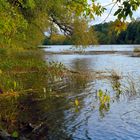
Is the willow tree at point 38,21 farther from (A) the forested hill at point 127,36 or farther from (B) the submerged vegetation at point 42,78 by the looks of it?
(A) the forested hill at point 127,36

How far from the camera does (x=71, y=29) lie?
2988 cm

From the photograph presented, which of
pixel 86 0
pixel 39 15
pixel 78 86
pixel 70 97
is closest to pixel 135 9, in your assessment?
pixel 86 0

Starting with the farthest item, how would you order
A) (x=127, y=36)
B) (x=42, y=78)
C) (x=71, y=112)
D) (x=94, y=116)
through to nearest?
(x=127, y=36)
(x=42, y=78)
(x=71, y=112)
(x=94, y=116)

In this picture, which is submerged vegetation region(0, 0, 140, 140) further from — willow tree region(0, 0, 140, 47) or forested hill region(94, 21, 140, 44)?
forested hill region(94, 21, 140, 44)

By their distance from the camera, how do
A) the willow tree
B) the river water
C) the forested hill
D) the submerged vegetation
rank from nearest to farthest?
1. the submerged vegetation
2. the river water
3. the willow tree
4. the forested hill

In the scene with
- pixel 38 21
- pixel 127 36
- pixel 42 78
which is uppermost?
pixel 38 21

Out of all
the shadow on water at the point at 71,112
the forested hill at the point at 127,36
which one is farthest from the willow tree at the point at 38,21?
the forested hill at the point at 127,36

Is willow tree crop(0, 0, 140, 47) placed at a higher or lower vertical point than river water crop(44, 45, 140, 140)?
→ higher

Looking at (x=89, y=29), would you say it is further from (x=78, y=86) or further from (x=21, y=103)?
(x=21, y=103)

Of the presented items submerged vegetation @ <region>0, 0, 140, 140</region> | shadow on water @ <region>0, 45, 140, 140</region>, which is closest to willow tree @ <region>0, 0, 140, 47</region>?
submerged vegetation @ <region>0, 0, 140, 140</region>

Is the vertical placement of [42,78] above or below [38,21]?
below

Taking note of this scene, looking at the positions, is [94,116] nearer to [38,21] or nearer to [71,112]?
[71,112]

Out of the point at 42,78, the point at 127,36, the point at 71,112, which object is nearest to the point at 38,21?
the point at 42,78

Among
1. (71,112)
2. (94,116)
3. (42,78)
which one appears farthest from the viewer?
(42,78)
